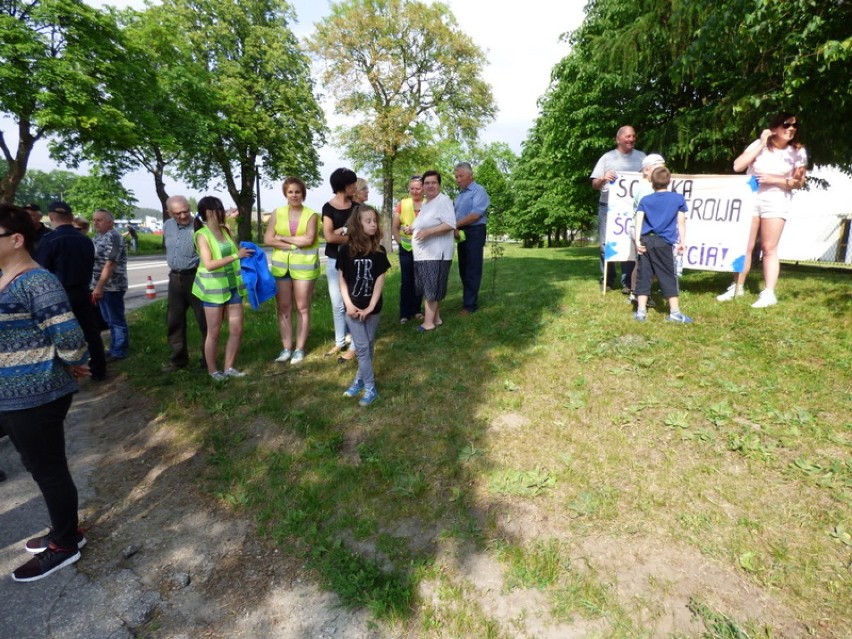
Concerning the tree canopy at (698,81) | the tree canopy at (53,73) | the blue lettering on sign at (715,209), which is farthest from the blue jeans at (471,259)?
the tree canopy at (53,73)

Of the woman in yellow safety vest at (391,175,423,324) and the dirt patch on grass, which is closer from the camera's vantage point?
the dirt patch on grass

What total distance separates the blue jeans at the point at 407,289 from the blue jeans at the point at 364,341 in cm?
238

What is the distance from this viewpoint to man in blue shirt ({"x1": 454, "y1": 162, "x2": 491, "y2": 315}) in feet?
19.9

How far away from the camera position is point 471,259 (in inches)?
249

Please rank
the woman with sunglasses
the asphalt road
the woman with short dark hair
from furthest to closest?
the asphalt road < the woman with sunglasses < the woman with short dark hair

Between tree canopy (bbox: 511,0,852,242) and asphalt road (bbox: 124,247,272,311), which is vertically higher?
tree canopy (bbox: 511,0,852,242)

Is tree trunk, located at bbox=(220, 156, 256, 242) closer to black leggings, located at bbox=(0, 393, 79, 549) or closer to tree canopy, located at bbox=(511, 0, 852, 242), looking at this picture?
tree canopy, located at bbox=(511, 0, 852, 242)

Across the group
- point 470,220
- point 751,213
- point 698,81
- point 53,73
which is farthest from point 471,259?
point 53,73

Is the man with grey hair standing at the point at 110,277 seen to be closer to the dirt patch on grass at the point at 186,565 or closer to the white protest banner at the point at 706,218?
the dirt patch on grass at the point at 186,565

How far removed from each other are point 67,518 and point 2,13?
2241 centimetres

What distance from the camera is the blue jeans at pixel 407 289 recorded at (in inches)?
256

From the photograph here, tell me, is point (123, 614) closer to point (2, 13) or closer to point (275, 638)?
point (275, 638)

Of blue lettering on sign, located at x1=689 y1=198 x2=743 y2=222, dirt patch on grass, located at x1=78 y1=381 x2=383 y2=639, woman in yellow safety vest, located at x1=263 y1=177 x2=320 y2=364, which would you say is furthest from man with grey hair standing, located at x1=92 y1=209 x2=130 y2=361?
blue lettering on sign, located at x1=689 y1=198 x2=743 y2=222

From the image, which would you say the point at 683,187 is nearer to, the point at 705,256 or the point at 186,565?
the point at 705,256
